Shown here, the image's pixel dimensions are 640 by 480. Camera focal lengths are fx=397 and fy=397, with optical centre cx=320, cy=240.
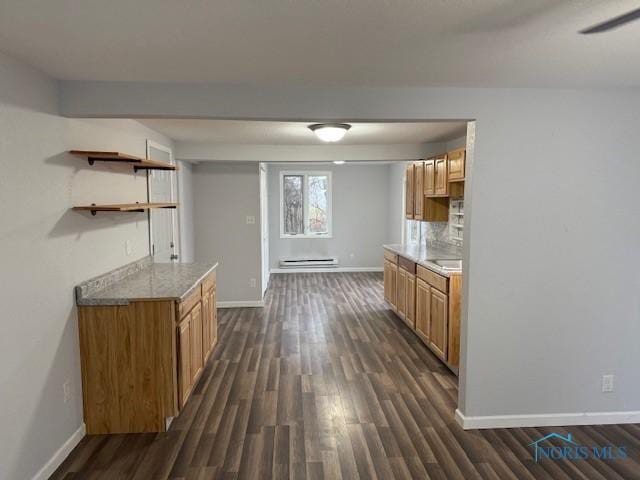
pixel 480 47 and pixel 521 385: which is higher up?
pixel 480 47

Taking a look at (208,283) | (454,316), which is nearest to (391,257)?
(454,316)

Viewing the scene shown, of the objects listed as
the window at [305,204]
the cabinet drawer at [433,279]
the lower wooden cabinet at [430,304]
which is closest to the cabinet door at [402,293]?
the lower wooden cabinet at [430,304]

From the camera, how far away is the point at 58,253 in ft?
7.84

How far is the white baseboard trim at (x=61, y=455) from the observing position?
87.6 inches

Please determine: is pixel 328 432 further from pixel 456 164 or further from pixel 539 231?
pixel 456 164

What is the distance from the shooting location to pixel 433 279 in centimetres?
389

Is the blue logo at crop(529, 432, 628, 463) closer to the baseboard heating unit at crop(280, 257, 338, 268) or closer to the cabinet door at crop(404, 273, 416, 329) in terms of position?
the cabinet door at crop(404, 273, 416, 329)

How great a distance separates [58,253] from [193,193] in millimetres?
3403

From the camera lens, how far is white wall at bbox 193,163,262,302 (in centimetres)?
573

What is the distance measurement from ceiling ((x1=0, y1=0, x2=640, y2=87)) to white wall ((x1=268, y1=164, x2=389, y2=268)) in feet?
19.8

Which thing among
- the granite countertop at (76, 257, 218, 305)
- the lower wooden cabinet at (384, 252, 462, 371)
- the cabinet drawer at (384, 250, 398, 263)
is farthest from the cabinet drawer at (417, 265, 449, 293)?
the granite countertop at (76, 257, 218, 305)

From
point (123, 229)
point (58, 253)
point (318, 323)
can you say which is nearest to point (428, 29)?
point (58, 253)

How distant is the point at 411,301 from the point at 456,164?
5.30ft

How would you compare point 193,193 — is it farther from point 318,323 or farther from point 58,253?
point 58,253
